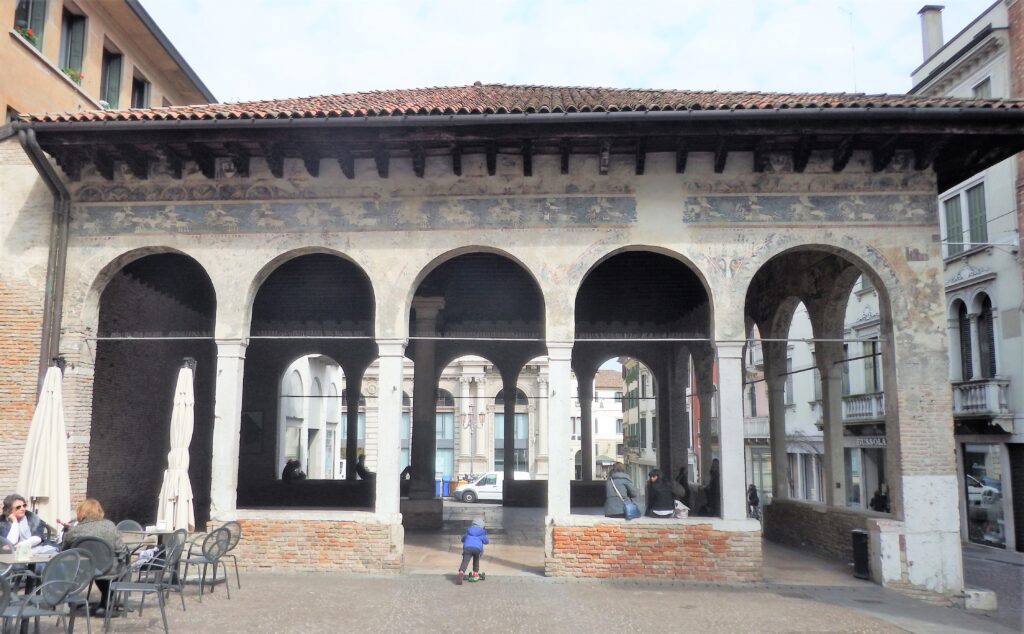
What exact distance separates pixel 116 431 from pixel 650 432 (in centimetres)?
3314

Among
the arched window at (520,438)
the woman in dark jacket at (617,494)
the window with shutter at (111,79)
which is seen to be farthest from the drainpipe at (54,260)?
the arched window at (520,438)

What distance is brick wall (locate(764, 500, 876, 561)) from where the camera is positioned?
11469 mm

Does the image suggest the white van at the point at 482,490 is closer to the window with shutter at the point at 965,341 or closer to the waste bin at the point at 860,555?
the window with shutter at the point at 965,341

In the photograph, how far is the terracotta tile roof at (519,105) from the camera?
9930 millimetres

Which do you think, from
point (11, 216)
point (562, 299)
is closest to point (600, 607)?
point (562, 299)

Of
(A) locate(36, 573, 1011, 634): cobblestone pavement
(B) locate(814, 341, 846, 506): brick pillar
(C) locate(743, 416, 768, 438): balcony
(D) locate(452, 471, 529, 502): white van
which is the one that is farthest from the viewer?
(D) locate(452, 471, 529, 502): white van

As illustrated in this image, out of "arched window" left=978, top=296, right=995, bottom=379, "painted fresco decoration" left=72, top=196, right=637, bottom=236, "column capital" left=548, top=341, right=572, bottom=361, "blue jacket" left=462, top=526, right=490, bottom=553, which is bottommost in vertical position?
"blue jacket" left=462, top=526, right=490, bottom=553

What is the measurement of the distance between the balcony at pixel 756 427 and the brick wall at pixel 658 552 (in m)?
19.1

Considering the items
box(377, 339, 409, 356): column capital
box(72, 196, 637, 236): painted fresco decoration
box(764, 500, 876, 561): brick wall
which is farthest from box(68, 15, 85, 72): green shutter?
box(764, 500, 876, 561): brick wall

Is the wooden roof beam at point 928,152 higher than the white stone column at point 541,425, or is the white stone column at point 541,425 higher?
the wooden roof beam at point 928,152

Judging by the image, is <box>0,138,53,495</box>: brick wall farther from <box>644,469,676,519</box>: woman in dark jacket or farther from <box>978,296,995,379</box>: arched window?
<box>978,296,995,379</box>: arched window

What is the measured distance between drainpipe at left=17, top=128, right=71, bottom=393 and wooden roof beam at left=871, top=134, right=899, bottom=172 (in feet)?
36.4

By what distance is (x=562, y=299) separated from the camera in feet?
35.1

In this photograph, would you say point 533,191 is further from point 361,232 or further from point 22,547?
point 22,547
